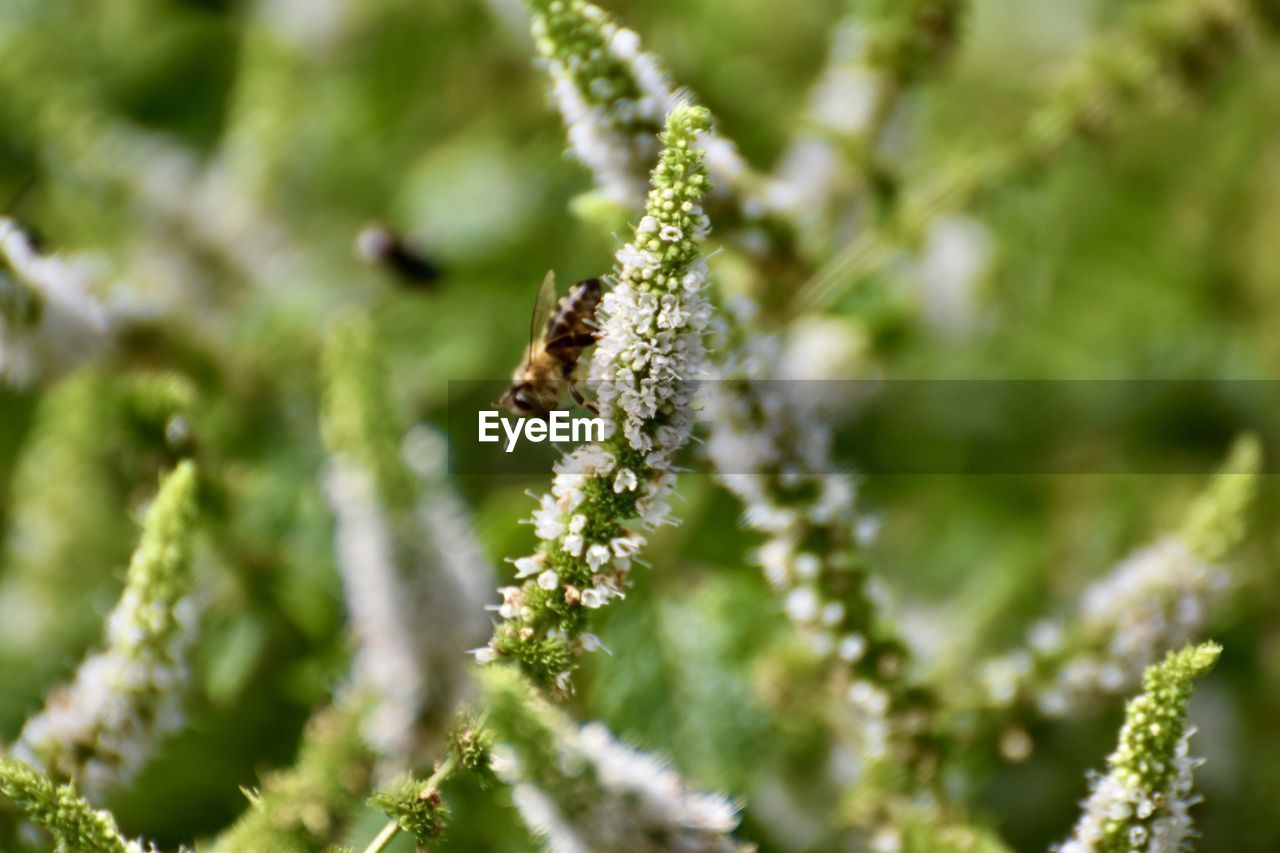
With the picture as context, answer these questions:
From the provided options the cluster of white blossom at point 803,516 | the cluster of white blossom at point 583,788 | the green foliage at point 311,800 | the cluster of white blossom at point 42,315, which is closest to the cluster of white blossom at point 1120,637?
the cluster of white blossom at point 803,516

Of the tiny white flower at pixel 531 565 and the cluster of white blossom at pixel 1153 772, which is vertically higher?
the cluster of white blossom at pixel 1153 772

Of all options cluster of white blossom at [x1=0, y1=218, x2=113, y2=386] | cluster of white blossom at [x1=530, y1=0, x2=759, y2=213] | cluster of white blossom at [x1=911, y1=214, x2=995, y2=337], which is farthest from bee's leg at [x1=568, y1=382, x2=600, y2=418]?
cluster of white blossom at [x1=911, y1=214, x2=995, y2=337]

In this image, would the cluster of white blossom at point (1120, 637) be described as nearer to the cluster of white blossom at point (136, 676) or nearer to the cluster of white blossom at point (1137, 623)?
the cluster of white blossom at point (1137, 623)

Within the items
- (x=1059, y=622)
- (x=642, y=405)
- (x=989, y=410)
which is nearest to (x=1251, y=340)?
(x=989, y=410)

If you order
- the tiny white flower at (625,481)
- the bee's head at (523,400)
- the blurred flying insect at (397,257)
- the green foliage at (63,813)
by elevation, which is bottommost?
the green foliage at (63,813)

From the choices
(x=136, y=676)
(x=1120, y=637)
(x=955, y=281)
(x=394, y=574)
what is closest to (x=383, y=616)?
(x=394, y=574)

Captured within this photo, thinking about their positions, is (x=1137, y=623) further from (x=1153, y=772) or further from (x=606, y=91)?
(x=606, y=91)

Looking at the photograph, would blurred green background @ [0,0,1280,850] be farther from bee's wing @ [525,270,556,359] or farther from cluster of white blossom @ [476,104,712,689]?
cluster of white blossom @ [476,104,712,689]
